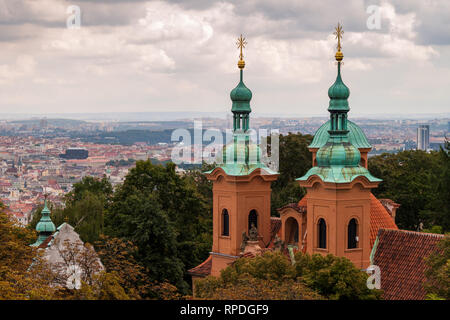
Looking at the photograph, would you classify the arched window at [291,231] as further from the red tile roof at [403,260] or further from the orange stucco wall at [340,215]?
the red tile roof at [403,260]

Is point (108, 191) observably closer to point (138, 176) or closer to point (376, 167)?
point (138, 176)

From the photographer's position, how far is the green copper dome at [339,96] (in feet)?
135

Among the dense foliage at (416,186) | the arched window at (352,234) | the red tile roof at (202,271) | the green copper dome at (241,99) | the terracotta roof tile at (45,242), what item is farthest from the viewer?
the dense foliage at (416,186)

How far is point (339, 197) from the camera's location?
131ft

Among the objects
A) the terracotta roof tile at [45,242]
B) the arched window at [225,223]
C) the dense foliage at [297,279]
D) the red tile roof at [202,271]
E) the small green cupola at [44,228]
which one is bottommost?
the red tile roof at [202,271]

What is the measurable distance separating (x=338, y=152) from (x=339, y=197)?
230cm

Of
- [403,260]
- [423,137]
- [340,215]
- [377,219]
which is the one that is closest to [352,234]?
[340,215]

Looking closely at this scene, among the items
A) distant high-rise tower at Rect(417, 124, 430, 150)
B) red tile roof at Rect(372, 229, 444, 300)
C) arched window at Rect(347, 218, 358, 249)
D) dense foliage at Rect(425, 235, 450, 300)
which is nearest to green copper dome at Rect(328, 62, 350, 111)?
arched window at Rect(347, 218, 358, 249)

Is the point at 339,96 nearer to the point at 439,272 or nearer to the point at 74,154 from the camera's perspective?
the point at 439,272

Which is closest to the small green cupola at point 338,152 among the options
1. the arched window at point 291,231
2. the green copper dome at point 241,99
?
the arched window at point 291,231
